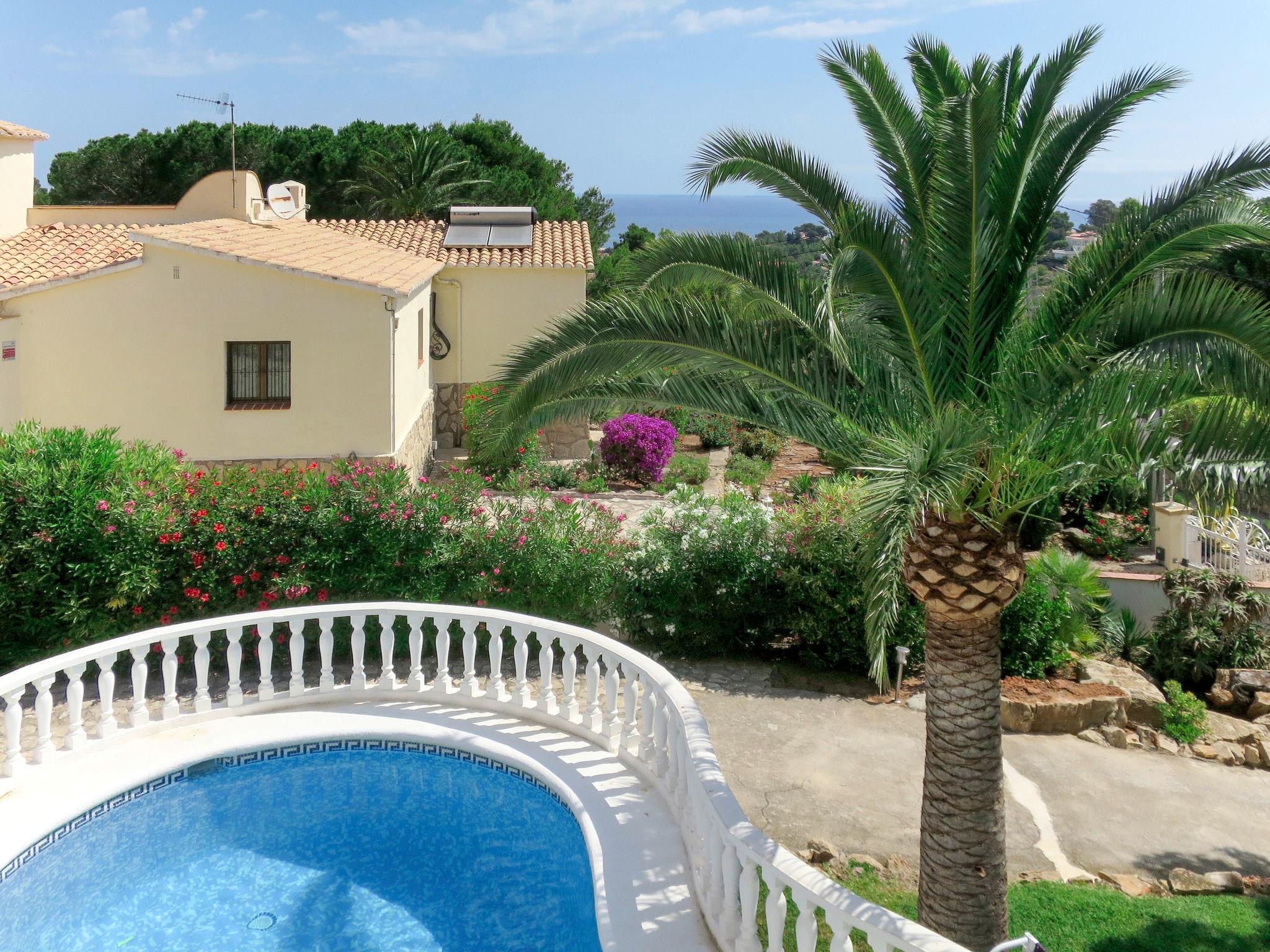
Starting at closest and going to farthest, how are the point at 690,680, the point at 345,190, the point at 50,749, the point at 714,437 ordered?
the point at 50,749 → the point at 690,680 → the point at 714,437 → the point at 345,190

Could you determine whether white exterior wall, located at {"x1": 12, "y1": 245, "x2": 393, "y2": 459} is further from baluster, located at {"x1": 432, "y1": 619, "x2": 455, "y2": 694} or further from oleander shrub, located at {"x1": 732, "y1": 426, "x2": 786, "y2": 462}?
oleander shrub, located at {"x1": 732, "y1": 426, "x2": 786, "y2": 462}

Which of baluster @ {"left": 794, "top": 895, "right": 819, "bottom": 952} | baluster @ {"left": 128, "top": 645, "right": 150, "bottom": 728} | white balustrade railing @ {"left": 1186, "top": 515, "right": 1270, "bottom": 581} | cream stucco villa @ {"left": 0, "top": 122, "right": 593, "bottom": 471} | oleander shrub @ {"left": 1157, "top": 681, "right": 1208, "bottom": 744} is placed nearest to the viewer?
baluster @ {"left": 794, "top": 895, "right": 819, "bottom": 952}

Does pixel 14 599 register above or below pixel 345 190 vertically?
below

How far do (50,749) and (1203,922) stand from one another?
7910 millimetres

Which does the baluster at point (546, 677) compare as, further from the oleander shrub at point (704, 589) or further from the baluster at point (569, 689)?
the oleander shrub at point (704, 589)

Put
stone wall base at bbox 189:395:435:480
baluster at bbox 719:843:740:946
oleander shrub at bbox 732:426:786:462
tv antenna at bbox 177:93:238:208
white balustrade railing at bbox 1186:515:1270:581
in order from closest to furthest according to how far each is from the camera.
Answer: baluster at bbox 719:843:740:946, white balustrade railing at bbox 1186:515:1270:581, stone wall base at bbox 189:395:435:480, tv antenna at bbox 177:93:238:208, oleander shrub at bbox 732:426:786:462

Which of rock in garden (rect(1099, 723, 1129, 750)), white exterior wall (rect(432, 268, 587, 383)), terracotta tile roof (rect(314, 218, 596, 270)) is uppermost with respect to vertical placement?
terracotta tile roof (rect(314, 218, 596, 270))

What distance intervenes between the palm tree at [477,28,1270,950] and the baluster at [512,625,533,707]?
2.23 meters

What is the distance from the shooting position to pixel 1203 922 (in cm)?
666

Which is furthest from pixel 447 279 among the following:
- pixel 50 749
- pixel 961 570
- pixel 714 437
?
pixel 961 570

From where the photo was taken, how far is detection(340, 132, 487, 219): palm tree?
36250mm

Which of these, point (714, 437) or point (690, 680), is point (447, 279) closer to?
point (714, 437)

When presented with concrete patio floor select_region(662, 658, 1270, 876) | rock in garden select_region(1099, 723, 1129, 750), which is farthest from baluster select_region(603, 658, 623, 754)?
rock in garden select_region(1099, 723, 1129, 750)

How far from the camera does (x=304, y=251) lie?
17.4 metres
